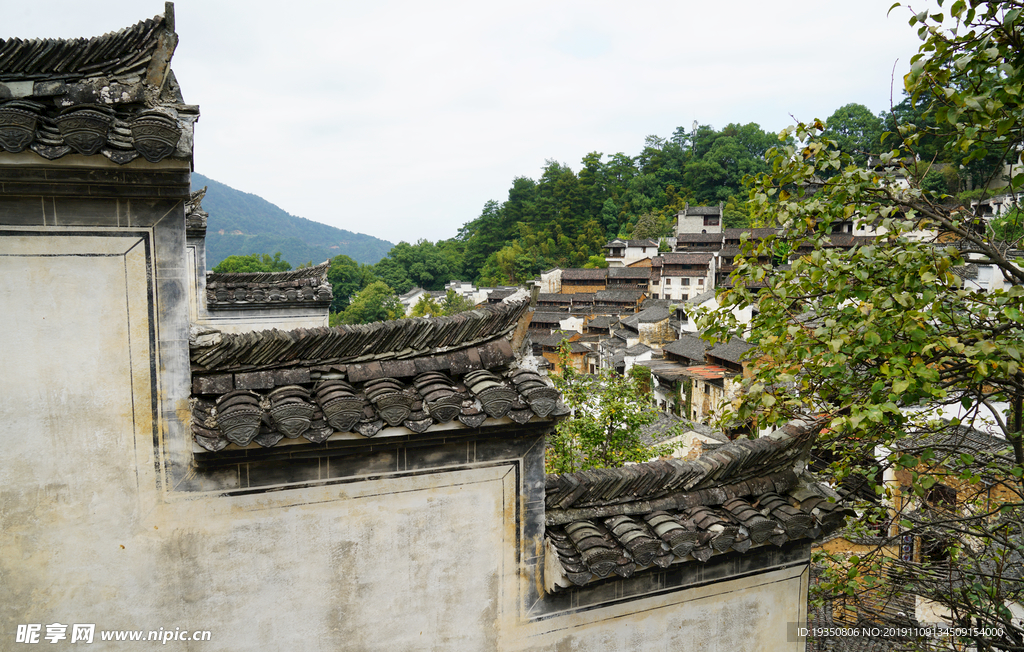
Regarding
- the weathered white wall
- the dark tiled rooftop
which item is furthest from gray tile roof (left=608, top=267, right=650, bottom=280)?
the weathered white wall

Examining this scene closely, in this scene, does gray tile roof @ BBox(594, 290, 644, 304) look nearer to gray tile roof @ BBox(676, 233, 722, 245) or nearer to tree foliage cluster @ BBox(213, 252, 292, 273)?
gray tile roof @ BBox(676, 233, 722, 245)

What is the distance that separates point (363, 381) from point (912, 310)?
14.8 ft

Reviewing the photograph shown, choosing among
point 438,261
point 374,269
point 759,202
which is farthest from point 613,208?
point 759,202

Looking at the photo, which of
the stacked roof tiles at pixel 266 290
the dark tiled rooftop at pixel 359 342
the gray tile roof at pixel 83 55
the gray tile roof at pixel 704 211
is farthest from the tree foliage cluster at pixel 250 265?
the gray tile roof at pixel 83 55

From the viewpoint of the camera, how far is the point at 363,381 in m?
4.83

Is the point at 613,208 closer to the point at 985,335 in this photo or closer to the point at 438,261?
the point at 438,261

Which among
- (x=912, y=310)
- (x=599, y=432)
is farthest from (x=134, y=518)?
(x=599, y=432)

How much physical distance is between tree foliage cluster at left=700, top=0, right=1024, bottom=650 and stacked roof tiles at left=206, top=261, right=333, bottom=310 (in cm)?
1011

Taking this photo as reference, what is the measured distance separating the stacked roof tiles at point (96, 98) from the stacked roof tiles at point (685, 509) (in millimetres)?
3961

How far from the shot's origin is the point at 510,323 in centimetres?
530

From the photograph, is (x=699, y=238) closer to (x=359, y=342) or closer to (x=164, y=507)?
(x=359, y=342)

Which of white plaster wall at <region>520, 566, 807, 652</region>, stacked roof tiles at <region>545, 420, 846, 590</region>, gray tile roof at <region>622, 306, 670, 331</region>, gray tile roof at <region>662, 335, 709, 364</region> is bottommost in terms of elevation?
gray tile roof at <region>662, 335, 709, 364</region>

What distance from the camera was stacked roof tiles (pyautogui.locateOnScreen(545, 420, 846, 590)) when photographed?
16.7 ft

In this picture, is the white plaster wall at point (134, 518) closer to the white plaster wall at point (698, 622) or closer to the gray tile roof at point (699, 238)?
the white plaster wall at point (698, 622)
